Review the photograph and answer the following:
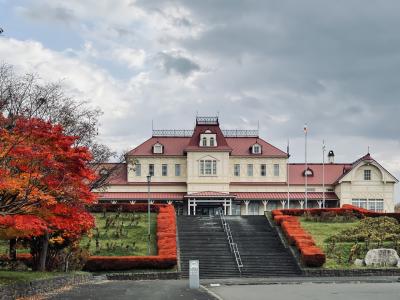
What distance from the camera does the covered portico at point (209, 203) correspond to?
66875mm

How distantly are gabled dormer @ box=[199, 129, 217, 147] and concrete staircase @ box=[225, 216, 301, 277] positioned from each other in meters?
16.2

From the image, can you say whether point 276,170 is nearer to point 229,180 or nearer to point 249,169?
point 249,169

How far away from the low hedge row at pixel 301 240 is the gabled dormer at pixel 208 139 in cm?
1789

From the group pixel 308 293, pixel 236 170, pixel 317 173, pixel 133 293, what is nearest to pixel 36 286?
pixel 133 293

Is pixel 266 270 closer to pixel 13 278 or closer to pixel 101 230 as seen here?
pixel 101 230

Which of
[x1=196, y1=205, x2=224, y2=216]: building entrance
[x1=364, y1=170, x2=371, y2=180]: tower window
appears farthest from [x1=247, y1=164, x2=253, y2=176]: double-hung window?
[x1=364, y1=170, x2=371, y2=180]: tower window

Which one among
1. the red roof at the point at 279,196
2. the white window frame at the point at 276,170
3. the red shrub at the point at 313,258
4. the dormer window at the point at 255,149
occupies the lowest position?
the red shrub at the point at 313,258

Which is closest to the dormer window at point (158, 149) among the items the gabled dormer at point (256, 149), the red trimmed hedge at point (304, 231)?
the gabled dormer at point (256, 149)

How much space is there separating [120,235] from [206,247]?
6.33 m

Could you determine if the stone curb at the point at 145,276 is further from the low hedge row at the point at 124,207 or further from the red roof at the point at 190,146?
the red roof at the point at 190,146

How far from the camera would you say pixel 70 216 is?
93.7ft

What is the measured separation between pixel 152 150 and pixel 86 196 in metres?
41.3

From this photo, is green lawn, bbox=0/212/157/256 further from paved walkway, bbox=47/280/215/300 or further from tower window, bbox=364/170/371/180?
tower window, bbox=364/170/371/180

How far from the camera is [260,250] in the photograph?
143 feet
